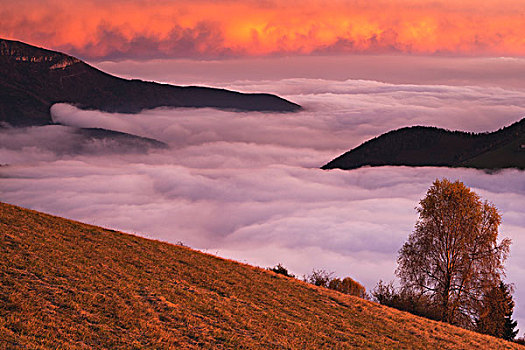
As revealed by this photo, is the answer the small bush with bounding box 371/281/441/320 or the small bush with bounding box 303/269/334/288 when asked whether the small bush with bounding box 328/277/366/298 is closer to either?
the small bush with bounding box 303/269/334/288

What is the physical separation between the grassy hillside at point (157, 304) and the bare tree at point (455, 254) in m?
8.06

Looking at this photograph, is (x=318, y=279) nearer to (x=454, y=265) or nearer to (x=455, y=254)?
(x=454, y=265)

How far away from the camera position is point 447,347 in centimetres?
2511

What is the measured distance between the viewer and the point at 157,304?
63.2 feet

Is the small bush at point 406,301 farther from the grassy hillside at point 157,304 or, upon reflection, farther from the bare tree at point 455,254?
the grassy hillside at point 157,304

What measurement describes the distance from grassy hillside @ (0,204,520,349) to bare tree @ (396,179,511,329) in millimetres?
8064

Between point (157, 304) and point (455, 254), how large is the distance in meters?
28.1

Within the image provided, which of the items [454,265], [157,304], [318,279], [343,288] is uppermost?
[157,304]

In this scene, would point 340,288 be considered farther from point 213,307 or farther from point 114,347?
point 114,347

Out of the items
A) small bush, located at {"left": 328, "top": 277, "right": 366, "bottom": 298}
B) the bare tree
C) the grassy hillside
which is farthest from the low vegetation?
the grassy hillside

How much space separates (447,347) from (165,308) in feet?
47.7

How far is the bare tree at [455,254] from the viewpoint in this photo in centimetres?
3900

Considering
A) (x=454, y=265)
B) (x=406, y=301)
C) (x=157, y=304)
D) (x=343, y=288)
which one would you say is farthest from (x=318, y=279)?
(x=157, y=304)

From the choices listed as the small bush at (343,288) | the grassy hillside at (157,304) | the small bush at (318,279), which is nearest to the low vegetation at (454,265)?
the small bush at (343,288)
